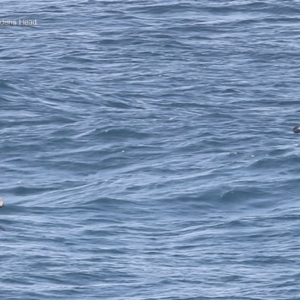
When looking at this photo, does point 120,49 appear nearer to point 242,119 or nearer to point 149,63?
point 149,63

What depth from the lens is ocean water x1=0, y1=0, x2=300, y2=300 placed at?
4475 cm

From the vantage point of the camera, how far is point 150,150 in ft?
190

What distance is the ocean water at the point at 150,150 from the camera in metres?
44.8

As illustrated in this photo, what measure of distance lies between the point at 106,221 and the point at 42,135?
36.4 ft

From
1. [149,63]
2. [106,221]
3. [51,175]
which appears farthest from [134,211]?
[149,63]

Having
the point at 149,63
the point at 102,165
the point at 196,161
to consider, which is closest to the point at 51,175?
the point at 102,165

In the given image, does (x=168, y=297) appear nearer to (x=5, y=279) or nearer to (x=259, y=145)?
(x=5, y=279)

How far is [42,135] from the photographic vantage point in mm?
59625

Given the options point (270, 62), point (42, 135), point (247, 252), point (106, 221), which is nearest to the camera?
point (247, 252)

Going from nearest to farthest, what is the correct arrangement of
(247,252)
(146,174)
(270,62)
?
(247,252), (146,174), (270,62)

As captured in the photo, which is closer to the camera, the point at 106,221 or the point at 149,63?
the point at 106,221

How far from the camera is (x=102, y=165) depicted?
56312 mm

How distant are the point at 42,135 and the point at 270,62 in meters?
15.7

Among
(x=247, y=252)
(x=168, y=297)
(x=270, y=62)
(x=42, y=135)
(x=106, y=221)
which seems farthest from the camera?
(x=270, y=62)
